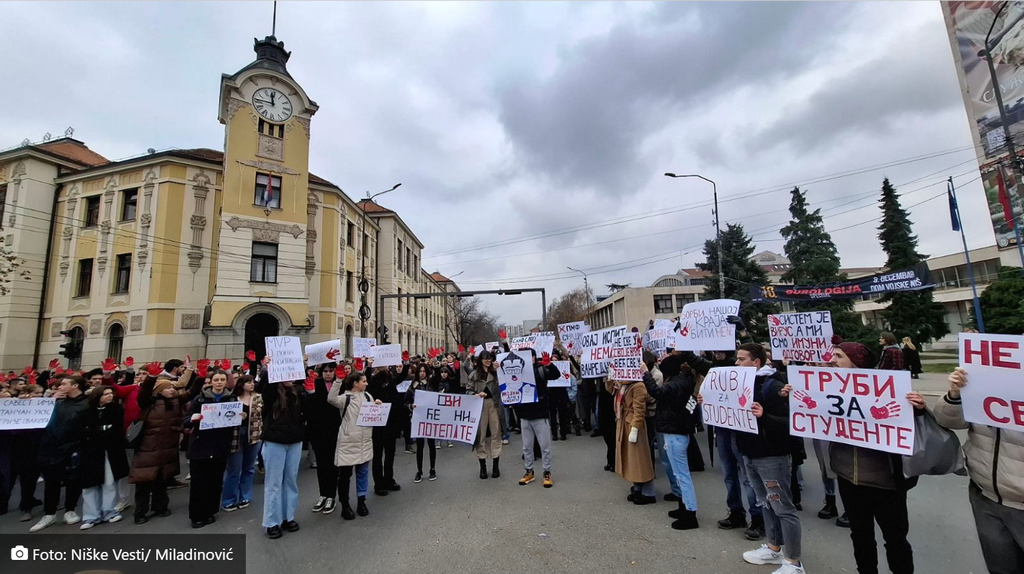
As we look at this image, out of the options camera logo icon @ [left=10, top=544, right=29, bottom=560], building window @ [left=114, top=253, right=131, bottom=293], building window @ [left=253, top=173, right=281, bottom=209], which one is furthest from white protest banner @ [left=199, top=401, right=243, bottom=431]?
building window @ [left=114, top=253, right=131, bottom=293]

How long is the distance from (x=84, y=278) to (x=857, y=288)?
133 ft

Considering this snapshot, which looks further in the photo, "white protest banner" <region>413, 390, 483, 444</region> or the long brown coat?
"white protest banner" <region>413, 390, 483, 444</region>

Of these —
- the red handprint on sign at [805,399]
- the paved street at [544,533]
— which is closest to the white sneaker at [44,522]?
the paved street at [544,533]

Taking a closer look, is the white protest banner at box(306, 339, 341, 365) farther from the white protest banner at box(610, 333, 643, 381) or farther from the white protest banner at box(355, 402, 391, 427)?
the white protest banner at box(610, 333, 643, 381)

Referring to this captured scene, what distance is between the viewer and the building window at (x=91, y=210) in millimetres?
25500

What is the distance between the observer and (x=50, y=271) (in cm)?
2539

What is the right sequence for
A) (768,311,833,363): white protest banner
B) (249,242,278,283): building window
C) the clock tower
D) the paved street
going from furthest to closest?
(249,242,278,283): building window, the clock tower, (768,311,833,363): white protest banner, the paved street

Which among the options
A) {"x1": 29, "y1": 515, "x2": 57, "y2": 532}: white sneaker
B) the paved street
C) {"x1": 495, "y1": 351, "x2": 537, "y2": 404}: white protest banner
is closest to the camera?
the paved street

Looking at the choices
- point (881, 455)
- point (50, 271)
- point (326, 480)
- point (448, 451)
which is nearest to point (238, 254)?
point (50, 271)

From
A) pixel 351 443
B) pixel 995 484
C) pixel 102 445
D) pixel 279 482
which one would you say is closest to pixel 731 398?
pixel 995 484

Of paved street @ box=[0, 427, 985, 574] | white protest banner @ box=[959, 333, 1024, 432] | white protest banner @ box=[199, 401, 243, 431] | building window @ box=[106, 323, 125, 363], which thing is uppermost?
building window @ box=[106, 323, 125, 363]

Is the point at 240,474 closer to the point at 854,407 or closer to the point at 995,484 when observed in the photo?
the point at 854,407

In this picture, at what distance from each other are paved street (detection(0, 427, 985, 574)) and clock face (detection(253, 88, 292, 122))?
24295mm

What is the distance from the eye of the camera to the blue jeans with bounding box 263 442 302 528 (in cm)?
511
